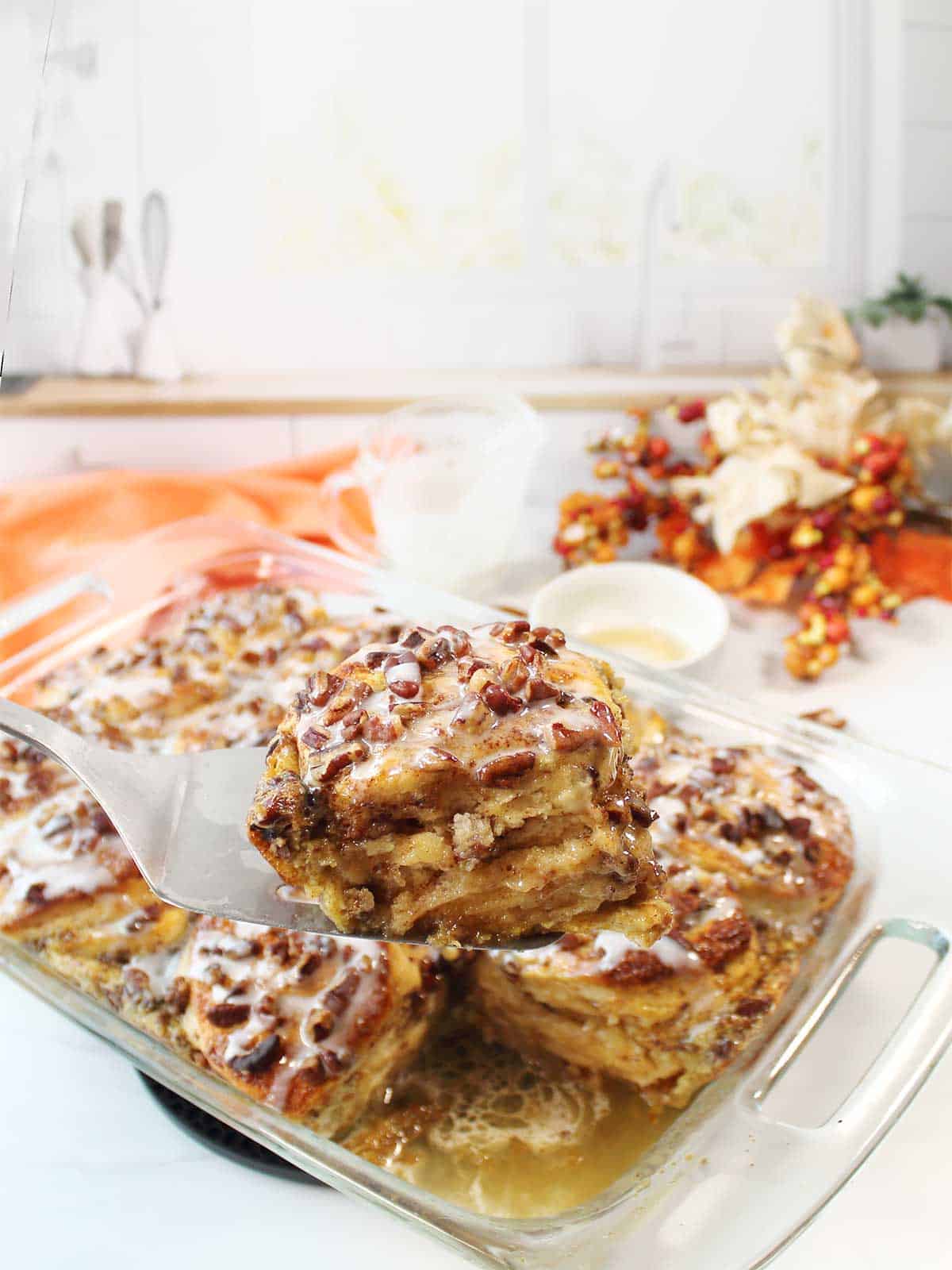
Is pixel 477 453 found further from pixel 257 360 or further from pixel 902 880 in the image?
pixel 902 880

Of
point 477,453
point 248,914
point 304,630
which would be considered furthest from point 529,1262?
point 477,453

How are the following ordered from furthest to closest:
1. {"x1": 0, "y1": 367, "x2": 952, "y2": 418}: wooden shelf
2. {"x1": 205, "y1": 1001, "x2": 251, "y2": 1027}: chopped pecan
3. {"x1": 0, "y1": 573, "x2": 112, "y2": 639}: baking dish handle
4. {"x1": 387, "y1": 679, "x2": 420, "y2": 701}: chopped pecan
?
{"x1": 0, "y1": 367, "x2": 952, "y2": 418}: wooden shelf
{"x1": 0, "y1": 573, "x2": 112, "y2": 639}: baking dish handle
{"x1": 205, "y1": 1001, "x2": 251, "y2": 1027}: chopped pecan
{"x1": 387, "y1": 679, "x2": 420, "y2": 701}: chopped pecan

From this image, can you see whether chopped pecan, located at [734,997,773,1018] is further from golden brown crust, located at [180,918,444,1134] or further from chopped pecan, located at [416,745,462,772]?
chopped pecan, located at [416,745,462,772]

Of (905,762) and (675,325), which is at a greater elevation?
(675,325)

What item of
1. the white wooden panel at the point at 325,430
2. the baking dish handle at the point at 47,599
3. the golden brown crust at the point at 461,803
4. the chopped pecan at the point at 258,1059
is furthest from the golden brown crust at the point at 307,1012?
the white wooden panel at the point at 325,430

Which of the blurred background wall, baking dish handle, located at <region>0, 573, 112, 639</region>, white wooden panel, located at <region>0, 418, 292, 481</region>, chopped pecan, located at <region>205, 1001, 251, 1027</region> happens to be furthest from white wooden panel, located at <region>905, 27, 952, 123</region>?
chopped pecan, located at <region>205, 1001, 251, 1027</region>
